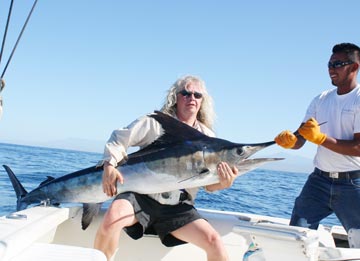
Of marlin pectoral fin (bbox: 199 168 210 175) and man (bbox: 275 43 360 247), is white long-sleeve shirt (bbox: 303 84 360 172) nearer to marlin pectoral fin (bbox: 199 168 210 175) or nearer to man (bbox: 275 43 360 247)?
man (bbox: 275 43 360 247)

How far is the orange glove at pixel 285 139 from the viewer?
2.61 meters

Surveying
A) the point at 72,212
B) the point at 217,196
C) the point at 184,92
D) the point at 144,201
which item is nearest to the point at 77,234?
the point at 72,212

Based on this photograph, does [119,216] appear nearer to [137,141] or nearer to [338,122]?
[137,141]

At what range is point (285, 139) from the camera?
2609 millimetres

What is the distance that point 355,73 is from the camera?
304 cm

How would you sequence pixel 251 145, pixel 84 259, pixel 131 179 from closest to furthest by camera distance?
pixel 84 259, pixel 251 145, pixel 131 179

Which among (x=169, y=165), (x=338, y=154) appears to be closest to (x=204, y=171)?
(x=169, y=165)

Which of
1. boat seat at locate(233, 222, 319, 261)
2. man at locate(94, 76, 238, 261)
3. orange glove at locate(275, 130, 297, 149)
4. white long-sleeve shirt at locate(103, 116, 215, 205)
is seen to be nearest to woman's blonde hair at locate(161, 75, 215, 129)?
man at locate(94, 76, 238, 261)

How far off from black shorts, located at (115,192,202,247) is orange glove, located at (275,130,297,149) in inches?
29.7

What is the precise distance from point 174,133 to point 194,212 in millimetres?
571

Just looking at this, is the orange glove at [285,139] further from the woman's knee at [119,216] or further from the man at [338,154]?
the woman's knee at [119,216]

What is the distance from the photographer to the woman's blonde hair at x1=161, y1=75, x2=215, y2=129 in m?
3.14

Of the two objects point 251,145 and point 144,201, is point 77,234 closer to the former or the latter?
point 144,201

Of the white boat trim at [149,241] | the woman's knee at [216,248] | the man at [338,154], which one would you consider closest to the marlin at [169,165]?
the white boat trim at [149,241]
